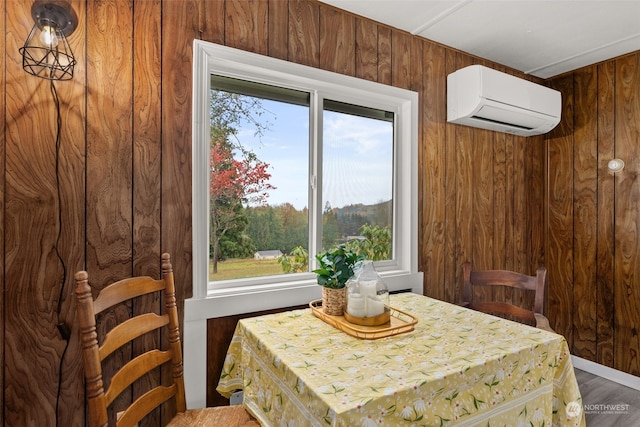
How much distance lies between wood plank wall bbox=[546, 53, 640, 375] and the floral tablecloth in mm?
1826

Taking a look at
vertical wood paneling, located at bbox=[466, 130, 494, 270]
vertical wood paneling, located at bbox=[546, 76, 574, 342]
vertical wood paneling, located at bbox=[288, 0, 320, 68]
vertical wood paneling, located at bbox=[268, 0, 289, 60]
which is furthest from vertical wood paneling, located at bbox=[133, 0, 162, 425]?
vertical wood paneling, located at bbox=[546, 76, 574, 342]

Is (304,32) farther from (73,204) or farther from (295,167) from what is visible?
(73,204)

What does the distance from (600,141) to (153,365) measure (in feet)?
11.0

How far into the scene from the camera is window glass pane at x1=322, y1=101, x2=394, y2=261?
217cm

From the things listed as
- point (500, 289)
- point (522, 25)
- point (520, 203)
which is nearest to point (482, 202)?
point (520, 203)

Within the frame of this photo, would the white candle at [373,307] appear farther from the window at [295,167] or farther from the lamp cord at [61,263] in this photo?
the lamp cord at [61,263]

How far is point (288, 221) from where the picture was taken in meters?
2.03

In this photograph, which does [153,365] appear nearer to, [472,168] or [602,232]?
[472,168]

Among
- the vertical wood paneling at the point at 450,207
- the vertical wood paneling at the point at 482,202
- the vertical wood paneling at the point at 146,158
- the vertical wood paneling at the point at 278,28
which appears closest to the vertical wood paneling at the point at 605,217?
the vertical wood paneling at the point at 482,202

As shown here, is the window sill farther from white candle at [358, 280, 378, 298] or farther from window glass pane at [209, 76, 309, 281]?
→ white candle at [358, 280, 378, 298]

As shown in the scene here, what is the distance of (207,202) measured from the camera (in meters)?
1.70

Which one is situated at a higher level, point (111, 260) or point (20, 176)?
point (20, 176)

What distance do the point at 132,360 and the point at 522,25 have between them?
2.68 meters

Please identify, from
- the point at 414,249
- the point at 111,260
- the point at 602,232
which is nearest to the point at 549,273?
the point at 602,232
